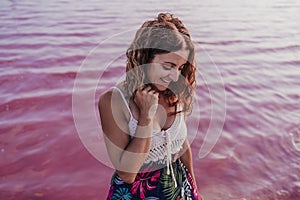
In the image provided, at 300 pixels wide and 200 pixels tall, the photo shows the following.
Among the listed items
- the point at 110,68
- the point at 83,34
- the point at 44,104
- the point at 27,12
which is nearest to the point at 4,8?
the point at 27,12

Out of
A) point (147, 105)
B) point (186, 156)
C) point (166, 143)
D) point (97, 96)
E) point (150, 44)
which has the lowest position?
point (97, 96)

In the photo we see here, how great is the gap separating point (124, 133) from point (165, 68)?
218 millimetres

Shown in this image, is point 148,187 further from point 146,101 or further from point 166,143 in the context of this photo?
point 146,101

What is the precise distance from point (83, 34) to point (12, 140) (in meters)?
2.45

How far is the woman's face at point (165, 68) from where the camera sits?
0.94m

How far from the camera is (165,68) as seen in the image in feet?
3.14

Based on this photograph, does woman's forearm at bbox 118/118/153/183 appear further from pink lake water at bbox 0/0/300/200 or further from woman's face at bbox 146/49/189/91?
pink lake water at bbox 0/0/300/200

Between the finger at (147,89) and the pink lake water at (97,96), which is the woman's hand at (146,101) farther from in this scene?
the pink lake water at (97,96)

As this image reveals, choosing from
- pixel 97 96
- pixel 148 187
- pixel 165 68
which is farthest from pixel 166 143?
pixel 97 96

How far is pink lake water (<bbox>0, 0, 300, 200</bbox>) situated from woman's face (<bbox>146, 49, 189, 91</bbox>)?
40.8 inches

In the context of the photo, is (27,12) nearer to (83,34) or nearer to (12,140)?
(83,34)

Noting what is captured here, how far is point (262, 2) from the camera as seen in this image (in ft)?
22.8

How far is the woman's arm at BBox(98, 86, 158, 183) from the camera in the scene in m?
0.94

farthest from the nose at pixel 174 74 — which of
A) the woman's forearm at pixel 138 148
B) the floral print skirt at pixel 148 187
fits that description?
the floral print skirt at pixel 148 187
